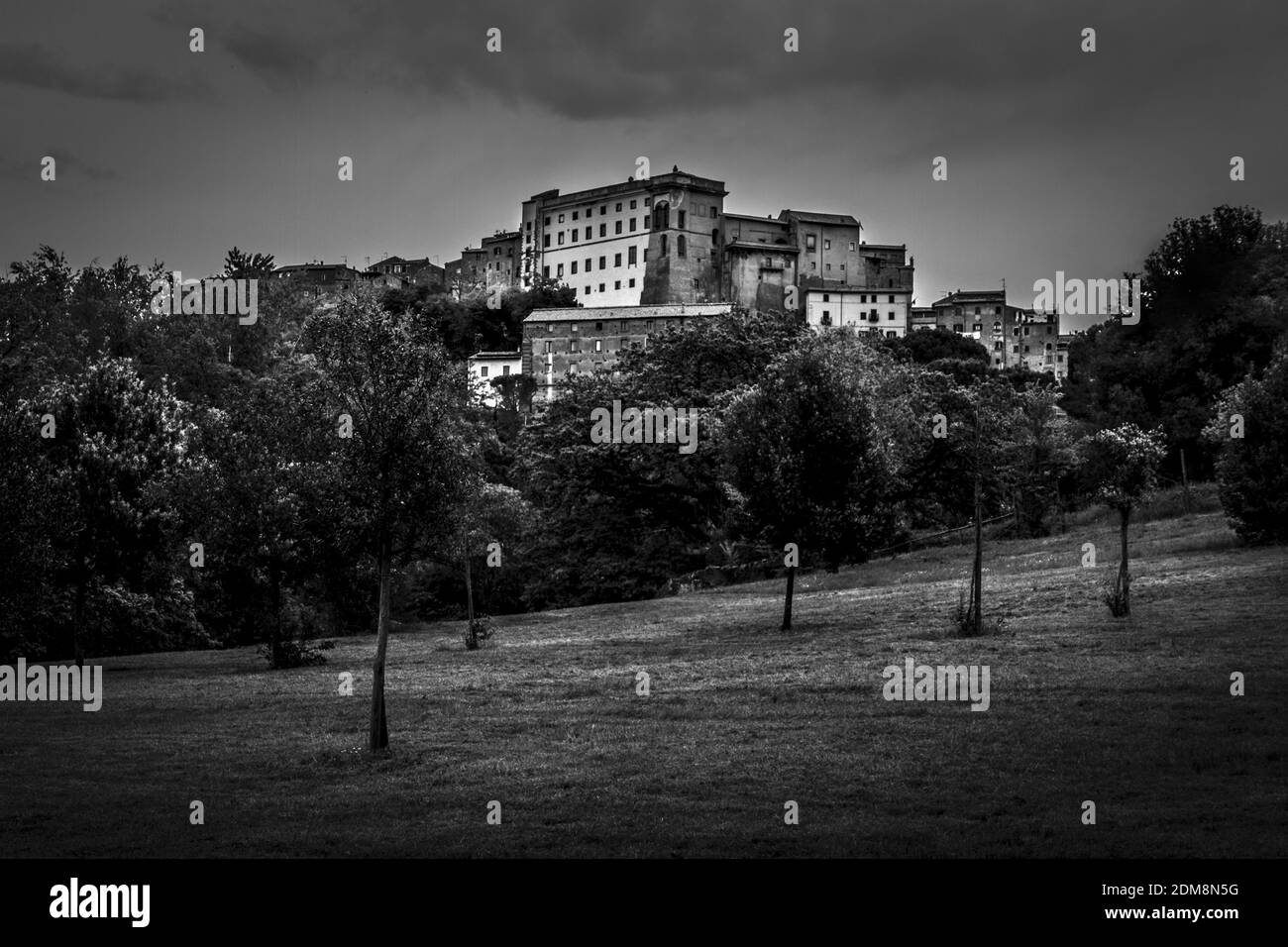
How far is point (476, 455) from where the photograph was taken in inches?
1189

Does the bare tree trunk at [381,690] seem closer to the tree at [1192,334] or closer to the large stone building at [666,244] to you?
the tree at [1192,334]

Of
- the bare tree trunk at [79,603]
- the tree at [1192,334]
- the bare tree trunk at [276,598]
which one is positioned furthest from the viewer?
the bare tree trunk at [79,603]

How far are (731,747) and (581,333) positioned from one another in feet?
473

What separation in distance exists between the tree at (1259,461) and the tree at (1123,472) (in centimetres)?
1302

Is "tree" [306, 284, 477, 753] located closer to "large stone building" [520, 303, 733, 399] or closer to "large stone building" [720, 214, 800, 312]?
"large stone building" [520, 303, 733, 399]

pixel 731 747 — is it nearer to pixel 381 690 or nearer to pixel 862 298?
pixel 381 690

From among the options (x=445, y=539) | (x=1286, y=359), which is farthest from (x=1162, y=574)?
(x=445, y=539)

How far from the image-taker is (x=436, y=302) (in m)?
188

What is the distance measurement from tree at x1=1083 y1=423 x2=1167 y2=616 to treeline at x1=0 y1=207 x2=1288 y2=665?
10 centimetres

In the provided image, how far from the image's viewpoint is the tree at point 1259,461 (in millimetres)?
53906

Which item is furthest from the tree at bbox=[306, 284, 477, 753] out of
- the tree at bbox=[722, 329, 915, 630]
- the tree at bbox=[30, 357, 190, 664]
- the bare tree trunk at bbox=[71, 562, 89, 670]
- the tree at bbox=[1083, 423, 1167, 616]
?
the bare tree trunk at bbox=[71, 562, 89, 670]

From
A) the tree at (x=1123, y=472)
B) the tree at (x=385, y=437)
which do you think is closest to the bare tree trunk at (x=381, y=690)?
the tree at (x=385, y=437)
